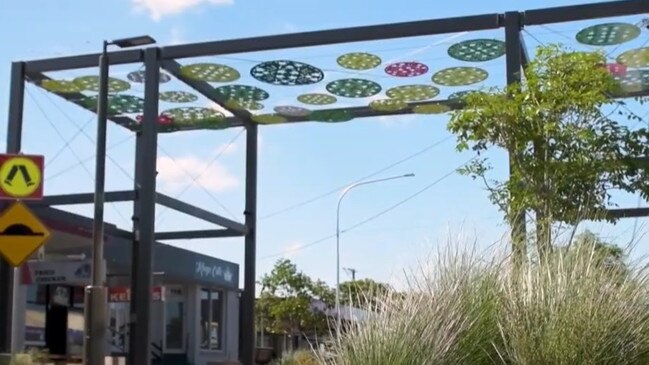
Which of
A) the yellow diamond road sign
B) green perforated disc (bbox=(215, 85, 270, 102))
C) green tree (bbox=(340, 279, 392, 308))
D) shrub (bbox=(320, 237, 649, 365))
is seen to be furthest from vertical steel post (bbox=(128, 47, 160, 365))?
shrub (bbox=(320, 237, 649, 365))

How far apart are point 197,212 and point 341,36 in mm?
6800

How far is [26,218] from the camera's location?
14633mm

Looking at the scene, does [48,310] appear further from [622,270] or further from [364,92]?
[622,270]

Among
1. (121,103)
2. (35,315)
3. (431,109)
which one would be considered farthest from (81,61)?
(35,315)

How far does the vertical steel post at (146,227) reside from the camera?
20938mm

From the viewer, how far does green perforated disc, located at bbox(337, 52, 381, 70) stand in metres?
20.5

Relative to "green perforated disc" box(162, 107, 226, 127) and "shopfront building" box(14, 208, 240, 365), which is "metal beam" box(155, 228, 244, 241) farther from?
"green perforated disc" box(162, 107, 226, 127)

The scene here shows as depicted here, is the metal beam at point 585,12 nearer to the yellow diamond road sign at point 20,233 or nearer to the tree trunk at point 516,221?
the tree trunk at point 516,221

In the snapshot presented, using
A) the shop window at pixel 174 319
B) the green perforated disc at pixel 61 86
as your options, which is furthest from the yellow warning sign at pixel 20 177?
the shop window at pixel 174 319

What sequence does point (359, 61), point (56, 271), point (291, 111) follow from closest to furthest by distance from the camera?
point (56, 271) → point (359, 61) → point (291, 111)

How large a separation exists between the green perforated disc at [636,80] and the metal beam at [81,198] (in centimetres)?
1010

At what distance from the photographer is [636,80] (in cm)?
2097

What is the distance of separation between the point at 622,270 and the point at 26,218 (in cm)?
853

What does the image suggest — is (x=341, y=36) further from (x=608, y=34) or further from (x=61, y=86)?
(x=61, y=86)
